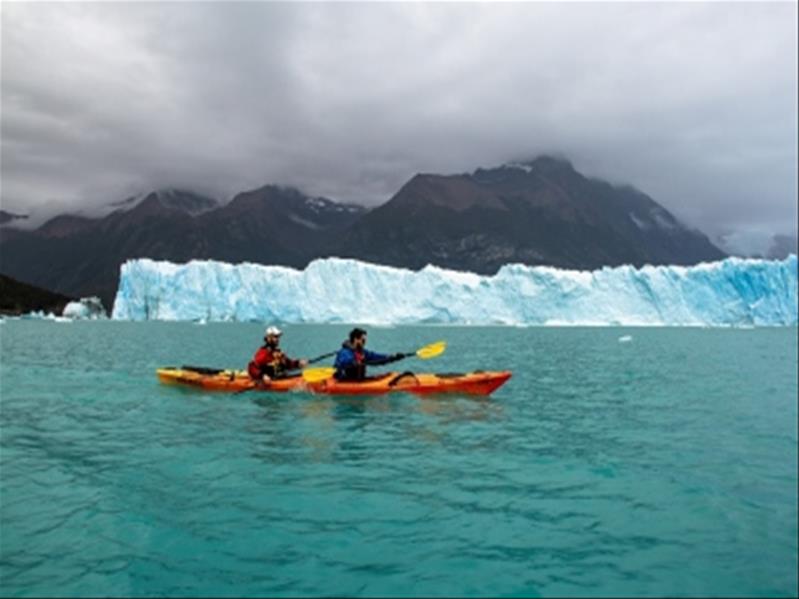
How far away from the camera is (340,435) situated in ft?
35.2

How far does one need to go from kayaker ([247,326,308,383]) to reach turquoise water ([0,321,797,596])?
1.94 meters

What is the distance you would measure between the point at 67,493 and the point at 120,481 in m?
0.60

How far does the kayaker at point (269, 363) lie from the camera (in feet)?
51.6

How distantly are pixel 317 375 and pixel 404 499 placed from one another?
8692mm

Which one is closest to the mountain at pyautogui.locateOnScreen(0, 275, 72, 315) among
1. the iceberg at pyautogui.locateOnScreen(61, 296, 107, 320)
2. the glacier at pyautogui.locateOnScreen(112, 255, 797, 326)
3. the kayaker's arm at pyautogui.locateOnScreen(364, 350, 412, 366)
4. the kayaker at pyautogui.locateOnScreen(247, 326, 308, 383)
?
the iceberg at pyautogui.locateOnScreen(61, 296, 107, 320)

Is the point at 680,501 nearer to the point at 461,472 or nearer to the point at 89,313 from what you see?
the point at 461,472

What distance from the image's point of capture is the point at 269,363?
16.0 meters

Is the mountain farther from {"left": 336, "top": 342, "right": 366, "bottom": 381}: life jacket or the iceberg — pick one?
{"left": 336, "top": 342, "right": 366, "bottom": 381}: life jacket

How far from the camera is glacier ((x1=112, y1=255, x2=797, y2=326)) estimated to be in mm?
60625

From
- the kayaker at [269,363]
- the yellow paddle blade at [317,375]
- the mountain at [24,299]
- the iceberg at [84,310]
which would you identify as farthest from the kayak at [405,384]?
the mountain at [24,299]

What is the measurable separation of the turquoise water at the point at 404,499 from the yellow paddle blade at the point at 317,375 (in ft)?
4.60

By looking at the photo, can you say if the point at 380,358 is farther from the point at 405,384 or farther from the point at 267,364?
the point at 267,364

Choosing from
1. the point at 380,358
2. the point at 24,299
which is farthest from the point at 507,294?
the point at 24,299

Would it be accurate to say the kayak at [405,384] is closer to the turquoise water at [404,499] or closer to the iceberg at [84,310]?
the turquoise water at [404,499]
